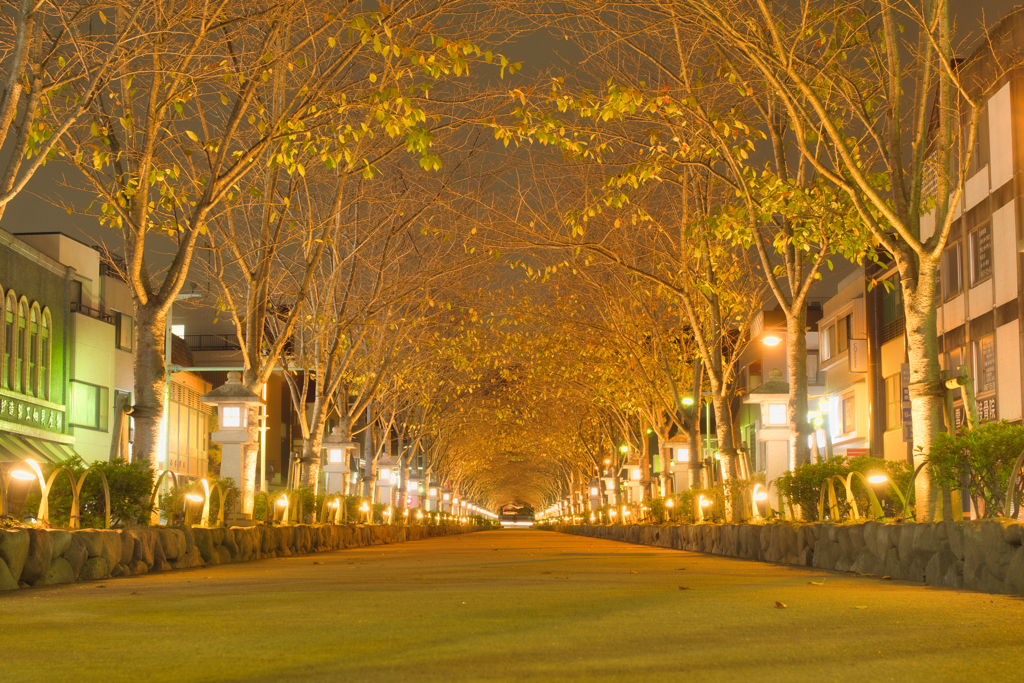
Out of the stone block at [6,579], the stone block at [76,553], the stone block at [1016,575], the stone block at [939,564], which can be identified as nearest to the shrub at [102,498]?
the stone block at [76,553]

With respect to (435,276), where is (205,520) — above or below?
below

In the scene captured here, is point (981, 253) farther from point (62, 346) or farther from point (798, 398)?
point (62, 346)

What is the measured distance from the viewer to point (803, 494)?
14.7 meters

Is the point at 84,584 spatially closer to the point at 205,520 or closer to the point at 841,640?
the point at 205,520

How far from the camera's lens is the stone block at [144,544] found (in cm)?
1098

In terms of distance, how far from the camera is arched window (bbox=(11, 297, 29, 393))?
3234 cm

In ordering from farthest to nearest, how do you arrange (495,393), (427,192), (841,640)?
1. (495,393)
2. (427,192)
3. (841,640)

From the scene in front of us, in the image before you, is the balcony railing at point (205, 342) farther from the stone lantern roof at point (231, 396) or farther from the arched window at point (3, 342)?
the stone lantern roof at point (231, 396)

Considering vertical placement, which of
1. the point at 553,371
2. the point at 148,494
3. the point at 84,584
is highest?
the point at 553,371

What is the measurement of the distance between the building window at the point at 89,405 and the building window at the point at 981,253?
29515 millimetres

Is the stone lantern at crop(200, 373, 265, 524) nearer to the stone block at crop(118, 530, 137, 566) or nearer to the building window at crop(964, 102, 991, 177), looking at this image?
the stone block at crop(118, 530, 137, 566)

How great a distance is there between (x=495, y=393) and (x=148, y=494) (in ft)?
125

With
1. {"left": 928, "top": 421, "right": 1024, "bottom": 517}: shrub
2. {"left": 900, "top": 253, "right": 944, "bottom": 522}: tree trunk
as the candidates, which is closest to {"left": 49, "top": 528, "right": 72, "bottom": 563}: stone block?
{"left": 928, "top": 421, "right": 1024, "bottom": 517}: shrub

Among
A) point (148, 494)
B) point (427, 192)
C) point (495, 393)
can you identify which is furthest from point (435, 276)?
point (495, 393)
